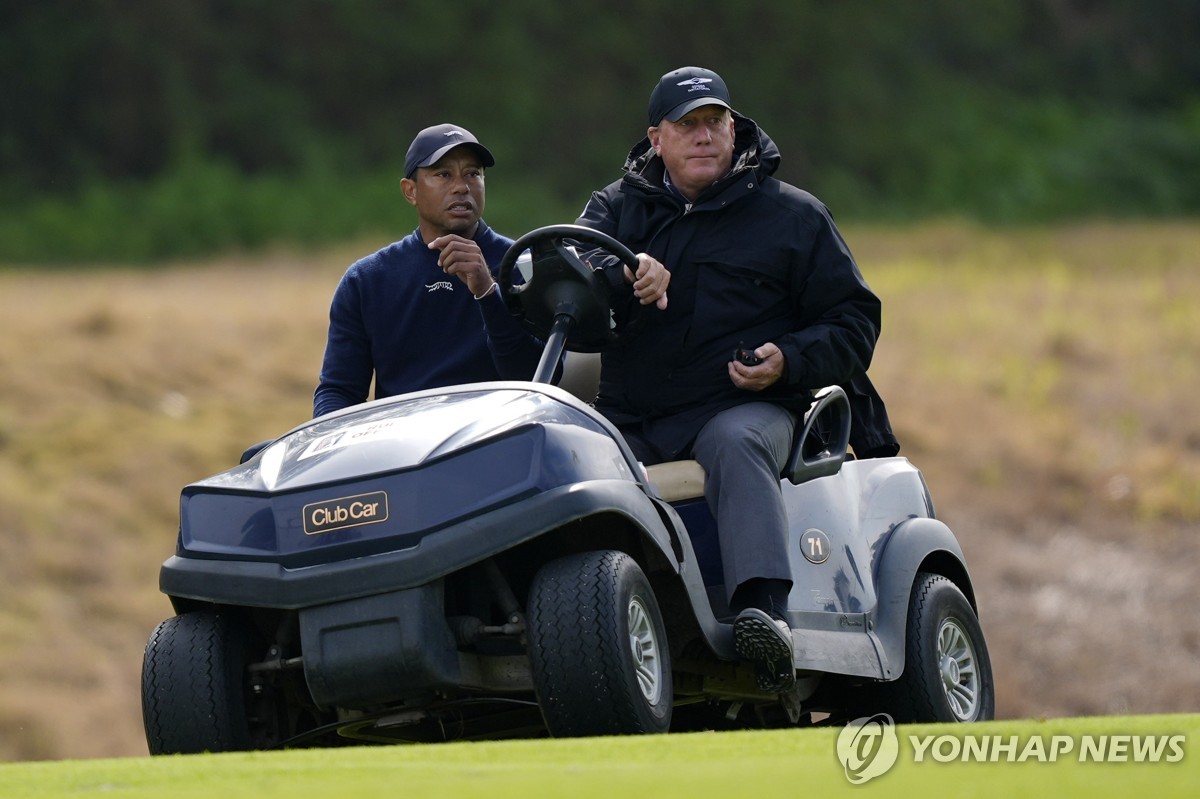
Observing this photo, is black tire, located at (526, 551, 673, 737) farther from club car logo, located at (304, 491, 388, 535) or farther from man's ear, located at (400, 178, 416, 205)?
man's ear, located at (400, 178, 416, 205)

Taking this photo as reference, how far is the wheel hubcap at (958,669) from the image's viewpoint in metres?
6.77

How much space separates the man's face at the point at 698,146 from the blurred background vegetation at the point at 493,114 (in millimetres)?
21880

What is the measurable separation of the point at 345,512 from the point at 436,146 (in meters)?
1.90

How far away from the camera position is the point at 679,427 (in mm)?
6137

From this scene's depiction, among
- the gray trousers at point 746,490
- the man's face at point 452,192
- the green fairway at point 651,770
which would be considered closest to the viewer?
the green fairway at point 651,770

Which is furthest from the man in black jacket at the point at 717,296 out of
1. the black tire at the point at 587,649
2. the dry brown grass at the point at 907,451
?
the dry brown grass at the point at 907,451

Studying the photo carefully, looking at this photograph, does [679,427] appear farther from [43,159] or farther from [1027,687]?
[43,159]

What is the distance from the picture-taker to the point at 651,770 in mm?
3938

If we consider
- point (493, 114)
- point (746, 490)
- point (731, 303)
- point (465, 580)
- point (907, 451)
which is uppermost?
point (493, 114)

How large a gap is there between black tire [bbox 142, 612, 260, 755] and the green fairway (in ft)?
0.67

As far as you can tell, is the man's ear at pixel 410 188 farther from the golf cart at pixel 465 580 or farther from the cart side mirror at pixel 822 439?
the cart side mirror at pixel 822 439

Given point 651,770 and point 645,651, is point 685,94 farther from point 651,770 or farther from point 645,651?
point 651,770

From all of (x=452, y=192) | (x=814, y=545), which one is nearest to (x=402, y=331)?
(x=452, y=192)

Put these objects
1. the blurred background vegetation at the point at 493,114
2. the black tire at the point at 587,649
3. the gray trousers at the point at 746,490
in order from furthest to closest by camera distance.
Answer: the blurred background vegetation at the point at 493,114
the gray trousers at the point at 746,490
the black tire at the point at 587,649
